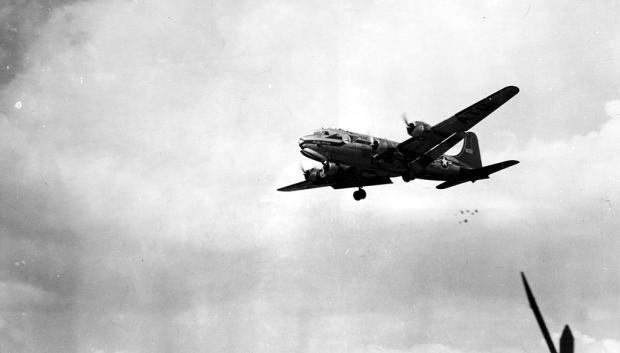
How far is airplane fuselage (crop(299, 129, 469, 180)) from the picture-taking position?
37.0m

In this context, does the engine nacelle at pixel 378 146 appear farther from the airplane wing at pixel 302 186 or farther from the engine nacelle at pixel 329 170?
the airplane wing at pixel 302 186

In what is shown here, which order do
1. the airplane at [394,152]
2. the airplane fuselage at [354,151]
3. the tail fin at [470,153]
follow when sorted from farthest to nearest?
the tail fin at [470,153], the airplane fuselage at [354,151], the airplane at [394,152]

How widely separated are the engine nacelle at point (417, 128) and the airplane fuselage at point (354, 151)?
1.49 metres

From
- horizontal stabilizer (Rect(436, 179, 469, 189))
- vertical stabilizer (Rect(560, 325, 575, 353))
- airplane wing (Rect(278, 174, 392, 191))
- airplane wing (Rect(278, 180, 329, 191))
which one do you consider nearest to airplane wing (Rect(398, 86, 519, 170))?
horizontal stabilizer (Rect(436, 179, 469, 189))

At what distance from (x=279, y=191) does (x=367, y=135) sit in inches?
407

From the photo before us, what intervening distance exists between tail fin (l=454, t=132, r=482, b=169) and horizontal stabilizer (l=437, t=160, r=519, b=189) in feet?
9.67

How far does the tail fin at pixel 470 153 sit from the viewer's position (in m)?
45.3

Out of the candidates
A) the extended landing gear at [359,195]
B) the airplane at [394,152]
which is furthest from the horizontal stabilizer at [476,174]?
the extended landing gear at [359,195]

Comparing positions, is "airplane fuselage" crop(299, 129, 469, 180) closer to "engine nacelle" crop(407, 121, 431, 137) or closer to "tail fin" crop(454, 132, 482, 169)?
"engine nacelle" crop(407, 121, 431, 137)

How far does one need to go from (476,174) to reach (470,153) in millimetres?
5476

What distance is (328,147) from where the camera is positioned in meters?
36.9

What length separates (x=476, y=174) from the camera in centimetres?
4128

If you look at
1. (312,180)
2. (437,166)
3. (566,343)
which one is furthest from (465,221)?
(566,343)

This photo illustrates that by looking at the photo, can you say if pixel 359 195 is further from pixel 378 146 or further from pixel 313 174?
pixel 378 146
